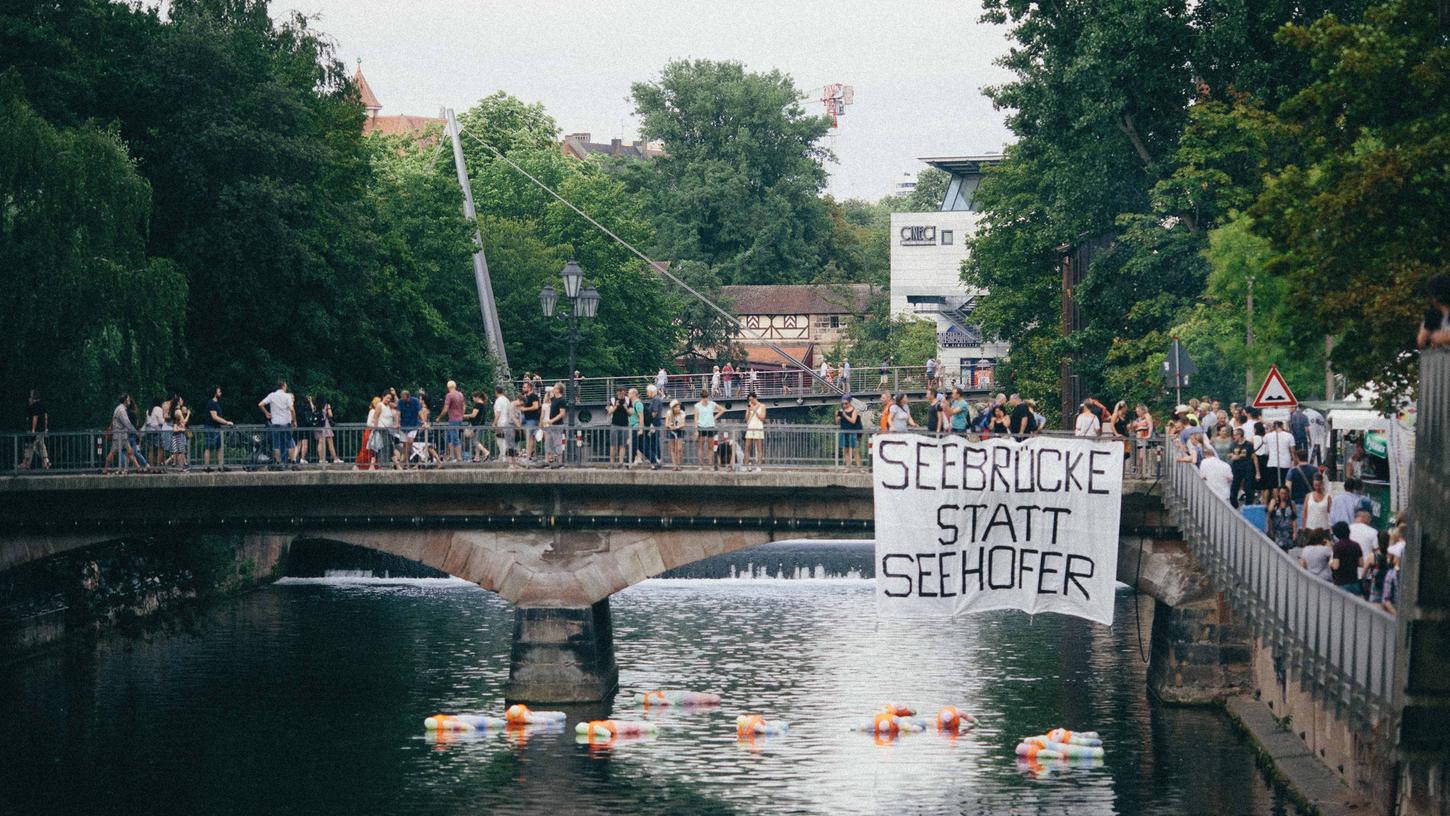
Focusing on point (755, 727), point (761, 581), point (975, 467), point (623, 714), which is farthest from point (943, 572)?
point (761, 581)

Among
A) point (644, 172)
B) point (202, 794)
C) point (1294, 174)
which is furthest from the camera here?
point (644, 172)

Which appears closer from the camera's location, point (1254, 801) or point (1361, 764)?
point (1361, 764)

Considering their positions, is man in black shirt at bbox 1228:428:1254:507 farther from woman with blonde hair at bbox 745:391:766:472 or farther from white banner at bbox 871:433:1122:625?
woman with blonde hair at bbox 745:391:766:472

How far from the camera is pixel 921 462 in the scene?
36.5 m

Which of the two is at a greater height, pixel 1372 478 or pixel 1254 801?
pixel 1372 478

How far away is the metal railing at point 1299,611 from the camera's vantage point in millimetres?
21688

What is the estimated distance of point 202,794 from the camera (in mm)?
34438

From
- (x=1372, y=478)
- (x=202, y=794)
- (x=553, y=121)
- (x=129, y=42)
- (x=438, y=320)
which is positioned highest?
(x=553, y=121)

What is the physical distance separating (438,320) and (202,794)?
36.4m

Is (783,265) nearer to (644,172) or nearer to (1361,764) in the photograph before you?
(644,172)

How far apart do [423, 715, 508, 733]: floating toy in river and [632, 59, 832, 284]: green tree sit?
96725mm

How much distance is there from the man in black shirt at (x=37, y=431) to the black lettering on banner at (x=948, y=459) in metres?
18.2

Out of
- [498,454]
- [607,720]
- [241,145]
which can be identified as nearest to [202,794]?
[607,720]

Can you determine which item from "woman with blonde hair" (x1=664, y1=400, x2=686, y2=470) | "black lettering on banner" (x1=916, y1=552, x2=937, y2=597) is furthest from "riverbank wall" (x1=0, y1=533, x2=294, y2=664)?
"black lettering on banner" (x1=916, y1=552, x2=937, y2=597)
